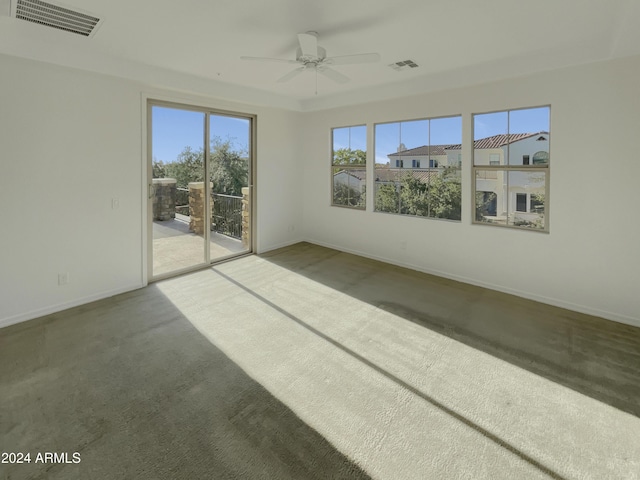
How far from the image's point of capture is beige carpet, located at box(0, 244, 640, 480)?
1783 millimetres

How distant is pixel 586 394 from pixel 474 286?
2146mm

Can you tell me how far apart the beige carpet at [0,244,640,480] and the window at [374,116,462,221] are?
5.11 feet

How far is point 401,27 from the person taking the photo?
289 cm

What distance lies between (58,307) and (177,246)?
1.54 m

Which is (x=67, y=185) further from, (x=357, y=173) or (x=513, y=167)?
(x=513, y=167)

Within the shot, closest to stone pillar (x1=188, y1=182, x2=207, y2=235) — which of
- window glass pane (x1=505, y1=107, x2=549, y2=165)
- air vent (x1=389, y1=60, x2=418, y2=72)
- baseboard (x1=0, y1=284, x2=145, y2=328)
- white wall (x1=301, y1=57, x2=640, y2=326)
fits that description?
baseboard (x1=0, y1=284, x2=145, y2=328)

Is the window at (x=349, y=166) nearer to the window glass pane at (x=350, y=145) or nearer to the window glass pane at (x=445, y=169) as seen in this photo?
the window glass pane at (x=350, y=145)

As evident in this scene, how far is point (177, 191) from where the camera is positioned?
15.2 ft

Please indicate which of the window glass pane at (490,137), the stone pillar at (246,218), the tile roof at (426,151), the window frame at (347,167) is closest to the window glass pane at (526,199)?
the window glass pane at (490,137)

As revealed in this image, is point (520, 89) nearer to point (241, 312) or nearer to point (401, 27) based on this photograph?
point (401, 27)

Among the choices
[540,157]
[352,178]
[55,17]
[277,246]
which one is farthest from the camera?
[277,246]

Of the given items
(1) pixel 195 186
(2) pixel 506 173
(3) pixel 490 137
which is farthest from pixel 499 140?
(1) pixel 195 186

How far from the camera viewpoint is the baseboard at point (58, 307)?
323 cm

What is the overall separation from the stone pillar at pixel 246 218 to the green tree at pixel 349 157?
1.64 m
